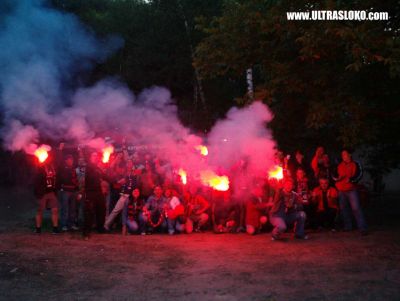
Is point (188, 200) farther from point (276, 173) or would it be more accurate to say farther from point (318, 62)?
point (318, 62)

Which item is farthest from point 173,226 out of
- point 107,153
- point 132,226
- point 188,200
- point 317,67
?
point 317,67

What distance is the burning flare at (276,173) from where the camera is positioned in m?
10.9

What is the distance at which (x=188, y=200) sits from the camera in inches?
453

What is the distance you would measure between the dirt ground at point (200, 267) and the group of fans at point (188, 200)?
0.51 meters

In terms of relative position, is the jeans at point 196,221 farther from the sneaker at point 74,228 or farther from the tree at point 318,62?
the tree at point 318,62

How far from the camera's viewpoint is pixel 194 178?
11.9 m

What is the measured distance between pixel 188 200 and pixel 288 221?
7.84 feet

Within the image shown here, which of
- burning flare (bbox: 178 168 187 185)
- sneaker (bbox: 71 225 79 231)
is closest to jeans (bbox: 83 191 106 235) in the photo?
sneaker (bbox: 71 225 79 231)

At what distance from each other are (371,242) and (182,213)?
162 inches

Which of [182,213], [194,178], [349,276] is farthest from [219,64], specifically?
[349,276]

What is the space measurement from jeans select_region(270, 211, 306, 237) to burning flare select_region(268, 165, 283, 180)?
0.90 m

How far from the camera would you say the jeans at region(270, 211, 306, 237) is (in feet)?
32.8

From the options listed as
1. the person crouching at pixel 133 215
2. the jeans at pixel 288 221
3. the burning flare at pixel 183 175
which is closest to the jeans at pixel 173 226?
the person crouching at pixel 133 215

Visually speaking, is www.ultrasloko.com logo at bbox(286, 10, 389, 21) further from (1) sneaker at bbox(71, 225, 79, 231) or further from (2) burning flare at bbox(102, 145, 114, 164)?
(1) sneaker at bbox(71, 225, 79, 231)
